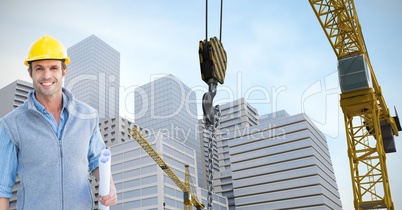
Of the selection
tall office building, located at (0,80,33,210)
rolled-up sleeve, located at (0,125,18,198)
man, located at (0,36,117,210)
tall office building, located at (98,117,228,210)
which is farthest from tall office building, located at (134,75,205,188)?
rolled-up sleeve, located at (0,125,18,198)

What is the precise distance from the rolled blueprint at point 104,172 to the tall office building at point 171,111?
102040mm

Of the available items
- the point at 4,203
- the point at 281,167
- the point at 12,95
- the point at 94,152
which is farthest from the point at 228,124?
the point at 4,203

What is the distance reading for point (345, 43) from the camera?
22234mm

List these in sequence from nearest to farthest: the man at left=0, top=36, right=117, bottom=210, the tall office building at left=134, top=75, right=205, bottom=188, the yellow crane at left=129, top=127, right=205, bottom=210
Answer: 1. the man at left=0, top=36, right=117, bottom=210
2. the yellow crane at left=129, top=127, right=205, bottom=210
3. the tall office building at left=134, top=75, right=205, bottom=188

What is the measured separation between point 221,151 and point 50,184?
106m

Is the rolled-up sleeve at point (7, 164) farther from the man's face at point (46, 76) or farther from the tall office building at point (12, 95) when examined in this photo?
the tall office building at point (12, 95)

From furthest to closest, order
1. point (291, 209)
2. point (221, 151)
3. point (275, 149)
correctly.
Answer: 1. point (221, 151)
2. point (275, 149)
3. point (291, 209)

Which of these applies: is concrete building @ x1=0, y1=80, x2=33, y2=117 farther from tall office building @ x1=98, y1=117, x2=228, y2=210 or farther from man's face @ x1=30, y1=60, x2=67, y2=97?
man's face @ x1=30, y1=60, x2=67, y2=97

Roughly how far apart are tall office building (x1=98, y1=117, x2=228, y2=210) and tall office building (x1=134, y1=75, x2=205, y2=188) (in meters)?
37.9

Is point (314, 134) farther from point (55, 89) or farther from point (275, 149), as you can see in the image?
point (55, 89)

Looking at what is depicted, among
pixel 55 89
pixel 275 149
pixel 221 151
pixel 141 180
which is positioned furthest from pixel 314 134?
pixel 55 89

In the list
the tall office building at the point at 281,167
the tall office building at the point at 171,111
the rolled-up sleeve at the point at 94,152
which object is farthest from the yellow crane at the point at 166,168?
the rolled-up sleeve at the point at 94,152

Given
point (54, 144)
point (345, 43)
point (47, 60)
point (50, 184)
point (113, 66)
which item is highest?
point (113, 66)

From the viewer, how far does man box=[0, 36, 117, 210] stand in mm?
2035
